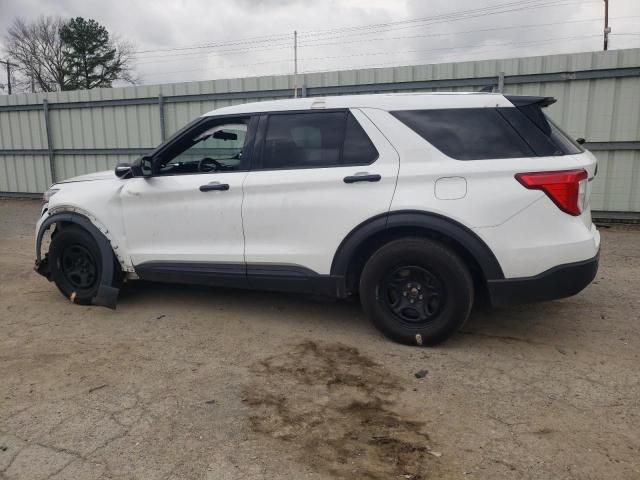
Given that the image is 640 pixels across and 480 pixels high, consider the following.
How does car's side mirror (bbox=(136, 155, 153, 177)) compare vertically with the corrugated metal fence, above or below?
below

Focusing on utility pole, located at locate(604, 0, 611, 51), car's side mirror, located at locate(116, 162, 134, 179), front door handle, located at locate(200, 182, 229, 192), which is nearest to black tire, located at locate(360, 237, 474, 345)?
front door handle, located at locate(200, 182, 229, 192)

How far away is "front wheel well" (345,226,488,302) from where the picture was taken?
149 inches

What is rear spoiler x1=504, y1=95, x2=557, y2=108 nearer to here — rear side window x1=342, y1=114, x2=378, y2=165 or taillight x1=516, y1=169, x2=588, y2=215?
taillight x1=516, y1=169, x2=588, y2=215

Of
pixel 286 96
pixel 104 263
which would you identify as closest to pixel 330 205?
pixel 104 263

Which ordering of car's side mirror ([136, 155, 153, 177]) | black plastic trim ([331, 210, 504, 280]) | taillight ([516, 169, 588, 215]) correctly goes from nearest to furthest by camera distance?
taillight ([516, 169, 588, 215]) < black plastic trim ([331, 210, 504, 280]) < car's side mirror ([136, 155, 153, 177])

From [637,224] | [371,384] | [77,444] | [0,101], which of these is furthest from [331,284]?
[0,101]

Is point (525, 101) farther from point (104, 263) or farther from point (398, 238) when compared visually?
point (104, 263)

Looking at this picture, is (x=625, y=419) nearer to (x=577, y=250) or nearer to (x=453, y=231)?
(x=577, y=250)

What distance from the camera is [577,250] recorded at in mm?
3543

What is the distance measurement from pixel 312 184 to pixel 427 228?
938 mm

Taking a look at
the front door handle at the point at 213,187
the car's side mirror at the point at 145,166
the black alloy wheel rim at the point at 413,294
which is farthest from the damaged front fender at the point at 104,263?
the black alloy wheel rim at the point at 413,294

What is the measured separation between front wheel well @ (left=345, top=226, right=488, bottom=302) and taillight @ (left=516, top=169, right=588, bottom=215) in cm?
63

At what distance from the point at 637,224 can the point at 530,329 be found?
5684 millimetres

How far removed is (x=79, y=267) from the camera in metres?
5.01
